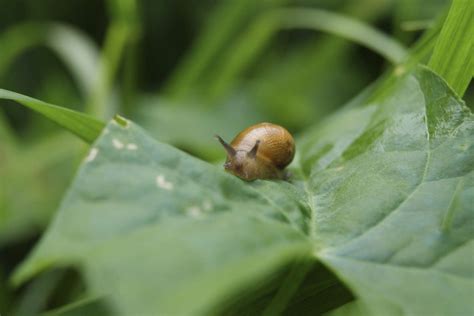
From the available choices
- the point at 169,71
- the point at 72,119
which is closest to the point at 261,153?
the point at 72,119

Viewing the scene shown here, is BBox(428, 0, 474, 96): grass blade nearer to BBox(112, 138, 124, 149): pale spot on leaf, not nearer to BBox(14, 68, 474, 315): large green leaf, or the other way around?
BBox(14, 68, 474, 315): large green leaf

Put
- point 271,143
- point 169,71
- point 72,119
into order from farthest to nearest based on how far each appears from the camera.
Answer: point 169,71 → point 271,143 → point 72,119

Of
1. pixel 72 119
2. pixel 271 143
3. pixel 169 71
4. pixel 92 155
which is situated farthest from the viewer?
pixel 169 71

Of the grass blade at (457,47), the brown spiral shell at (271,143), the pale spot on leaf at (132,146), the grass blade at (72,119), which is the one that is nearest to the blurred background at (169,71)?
the brown spiral shell at (271,143)

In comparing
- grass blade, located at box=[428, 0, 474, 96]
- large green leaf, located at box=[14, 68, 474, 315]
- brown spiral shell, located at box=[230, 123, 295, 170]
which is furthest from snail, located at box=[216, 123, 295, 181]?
grass blade, located at box=[428, 0, 474, 96]

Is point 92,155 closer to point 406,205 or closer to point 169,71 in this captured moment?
point 406,205

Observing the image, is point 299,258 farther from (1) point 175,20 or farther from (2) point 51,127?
(1) point 175,20
